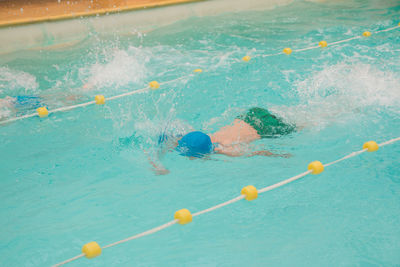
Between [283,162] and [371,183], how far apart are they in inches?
28.3

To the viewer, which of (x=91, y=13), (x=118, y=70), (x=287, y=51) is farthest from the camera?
(x=91, y=13)

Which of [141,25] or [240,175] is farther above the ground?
[141,25]

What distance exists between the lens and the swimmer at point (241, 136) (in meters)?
3.07

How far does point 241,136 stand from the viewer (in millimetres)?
3289

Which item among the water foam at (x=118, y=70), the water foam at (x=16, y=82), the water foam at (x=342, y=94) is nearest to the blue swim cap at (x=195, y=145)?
the water foam at (x=342, y=94)

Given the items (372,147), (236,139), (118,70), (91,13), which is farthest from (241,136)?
(91,13)

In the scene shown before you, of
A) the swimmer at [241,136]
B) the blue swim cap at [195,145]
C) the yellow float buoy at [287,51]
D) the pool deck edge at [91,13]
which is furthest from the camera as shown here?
the pool deck edge at [91,13]

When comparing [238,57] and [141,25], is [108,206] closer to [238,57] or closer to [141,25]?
[238,57]

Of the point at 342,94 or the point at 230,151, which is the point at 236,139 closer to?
the point at 230,151

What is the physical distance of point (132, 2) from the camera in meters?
6.71

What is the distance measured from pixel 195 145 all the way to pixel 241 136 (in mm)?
551

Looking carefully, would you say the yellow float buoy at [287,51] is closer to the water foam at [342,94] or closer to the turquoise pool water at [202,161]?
the turquoise pool water at [202,161]

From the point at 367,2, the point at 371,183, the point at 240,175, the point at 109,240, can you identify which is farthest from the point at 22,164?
the point at 367,2

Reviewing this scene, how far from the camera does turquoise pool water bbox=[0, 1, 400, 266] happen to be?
7.86ft
